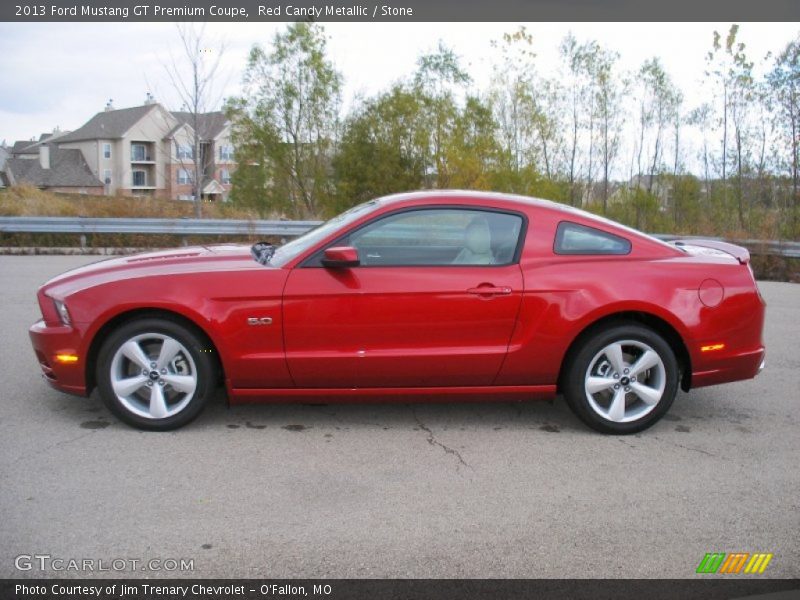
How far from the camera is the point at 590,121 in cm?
3469

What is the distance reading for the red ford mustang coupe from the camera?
4.76 meters

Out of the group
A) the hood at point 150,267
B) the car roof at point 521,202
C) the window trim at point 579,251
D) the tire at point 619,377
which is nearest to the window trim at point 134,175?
the hood at point 150,267

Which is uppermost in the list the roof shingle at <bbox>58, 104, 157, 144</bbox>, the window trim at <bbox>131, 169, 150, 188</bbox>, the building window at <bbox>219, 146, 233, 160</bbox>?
the roof shingle at <bbox>58, 104, 157, 144</bbox>

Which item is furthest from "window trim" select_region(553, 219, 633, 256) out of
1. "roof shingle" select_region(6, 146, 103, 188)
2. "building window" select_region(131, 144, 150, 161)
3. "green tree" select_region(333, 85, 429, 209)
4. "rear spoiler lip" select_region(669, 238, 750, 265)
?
"building window" select_region(131, 144, 150, 161)

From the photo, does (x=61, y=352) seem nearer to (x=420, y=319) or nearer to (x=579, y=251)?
(x=420, y=319)

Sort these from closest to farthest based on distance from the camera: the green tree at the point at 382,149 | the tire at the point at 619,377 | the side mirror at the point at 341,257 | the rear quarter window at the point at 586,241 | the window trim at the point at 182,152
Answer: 1. the side mirror at the point at 341,257
2. the tire at the point at 619,377
3. the rear quarter window at the point at 586,241
4. the window trim at the point at 182,152
5. the green tree at the point at 382,149

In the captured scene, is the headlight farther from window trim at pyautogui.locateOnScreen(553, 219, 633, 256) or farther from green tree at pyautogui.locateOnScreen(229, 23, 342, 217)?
green tree at pyautogui.locateOnScreen(229, 23, 342, 217)

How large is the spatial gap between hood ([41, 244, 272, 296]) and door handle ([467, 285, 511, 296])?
134cm

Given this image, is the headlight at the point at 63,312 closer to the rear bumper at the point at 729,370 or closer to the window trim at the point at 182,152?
the rear bumper at the point at 729,370

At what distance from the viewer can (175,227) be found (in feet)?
51.0

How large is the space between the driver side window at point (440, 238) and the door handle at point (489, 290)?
0.60 feet

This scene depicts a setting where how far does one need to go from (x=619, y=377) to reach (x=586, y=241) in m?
0.90

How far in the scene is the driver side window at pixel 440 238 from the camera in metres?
4.94

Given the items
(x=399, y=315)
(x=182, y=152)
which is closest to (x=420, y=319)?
(x=399, y=315)
